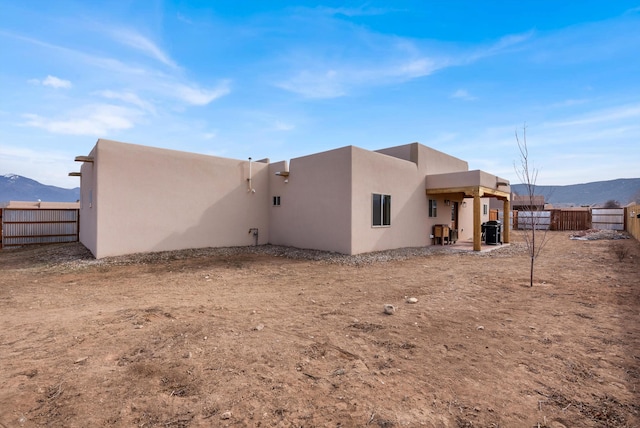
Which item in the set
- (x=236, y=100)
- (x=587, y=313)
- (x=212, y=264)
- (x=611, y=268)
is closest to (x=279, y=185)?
(x=236, y=100)

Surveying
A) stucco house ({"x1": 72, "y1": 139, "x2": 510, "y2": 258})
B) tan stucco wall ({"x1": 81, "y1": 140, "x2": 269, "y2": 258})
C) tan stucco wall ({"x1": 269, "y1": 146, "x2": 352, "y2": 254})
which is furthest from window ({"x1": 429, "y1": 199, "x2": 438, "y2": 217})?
tan stucco wall ({"x1": 81, "y1": 140, "x2": 269, "y2": 258})

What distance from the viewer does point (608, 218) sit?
2119 cm

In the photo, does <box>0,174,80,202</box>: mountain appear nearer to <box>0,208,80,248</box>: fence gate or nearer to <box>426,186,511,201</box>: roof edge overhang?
<box>0,208,80,248</box>: fence gate

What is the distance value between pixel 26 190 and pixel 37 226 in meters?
179

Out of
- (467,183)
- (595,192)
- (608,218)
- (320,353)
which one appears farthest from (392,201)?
(595,192)

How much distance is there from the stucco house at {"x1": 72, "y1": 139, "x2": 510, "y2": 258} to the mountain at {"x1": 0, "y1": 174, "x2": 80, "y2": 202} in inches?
5912

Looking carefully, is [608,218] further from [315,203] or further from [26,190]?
[26,190]

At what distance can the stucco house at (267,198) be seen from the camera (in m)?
9.09

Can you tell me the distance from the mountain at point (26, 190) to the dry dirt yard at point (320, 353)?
156m

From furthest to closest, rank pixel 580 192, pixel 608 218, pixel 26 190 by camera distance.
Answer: pixel 26 190, pixel 580 192, pixel 608 218

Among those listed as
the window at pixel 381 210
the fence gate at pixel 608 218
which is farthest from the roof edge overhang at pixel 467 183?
the fence gate at pixel 608 218

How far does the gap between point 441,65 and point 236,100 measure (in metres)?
7.18

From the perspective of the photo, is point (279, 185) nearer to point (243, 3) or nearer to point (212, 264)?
point (212, 264)

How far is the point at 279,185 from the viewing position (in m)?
12.0
